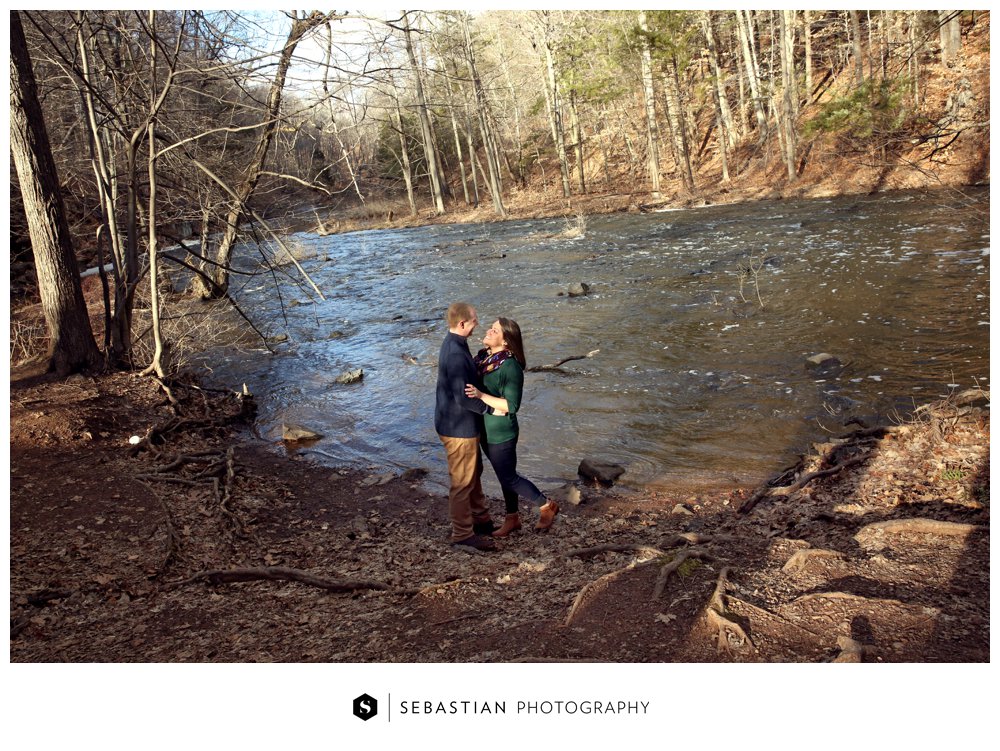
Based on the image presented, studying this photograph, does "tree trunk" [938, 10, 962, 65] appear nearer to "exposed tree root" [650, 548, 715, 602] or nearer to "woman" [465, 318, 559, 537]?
"woman" [465, 318, 559, 537]

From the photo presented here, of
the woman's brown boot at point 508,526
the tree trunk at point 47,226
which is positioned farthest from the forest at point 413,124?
the woman's brown boot at point 508,526

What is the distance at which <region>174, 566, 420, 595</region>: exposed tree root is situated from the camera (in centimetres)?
483

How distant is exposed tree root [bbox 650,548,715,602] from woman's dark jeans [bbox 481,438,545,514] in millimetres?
1550

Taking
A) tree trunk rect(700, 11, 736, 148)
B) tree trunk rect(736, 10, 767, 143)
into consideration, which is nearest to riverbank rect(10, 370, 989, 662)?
tree trunk rect(736, 10, 767, 143)

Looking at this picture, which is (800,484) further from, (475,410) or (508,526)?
(475,410)

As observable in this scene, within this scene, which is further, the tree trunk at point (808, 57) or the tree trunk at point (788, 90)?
the tree trunk at point (808, 57)

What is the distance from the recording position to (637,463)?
808 centimetres

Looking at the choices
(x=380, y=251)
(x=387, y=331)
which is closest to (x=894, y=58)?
(x=380, y=251)

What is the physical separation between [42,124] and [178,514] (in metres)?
5.23

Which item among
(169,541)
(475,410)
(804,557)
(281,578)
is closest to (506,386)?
(475,410)

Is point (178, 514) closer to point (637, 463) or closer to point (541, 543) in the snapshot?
point (541, 543)

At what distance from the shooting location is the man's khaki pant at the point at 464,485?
18.4 feet

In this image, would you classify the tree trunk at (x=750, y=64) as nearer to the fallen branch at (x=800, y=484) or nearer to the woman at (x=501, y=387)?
the fallen branch at (x=800, y=484)
